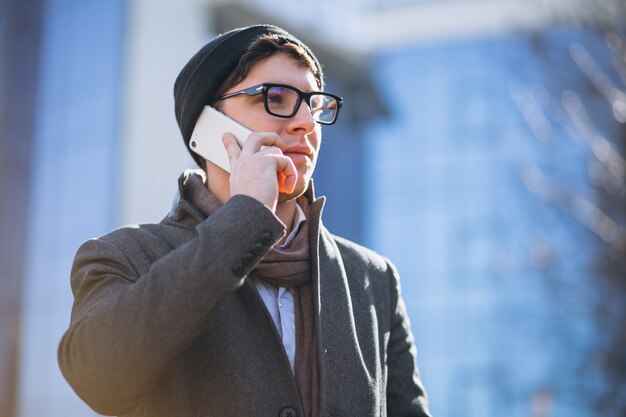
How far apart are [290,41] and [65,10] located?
3054cm

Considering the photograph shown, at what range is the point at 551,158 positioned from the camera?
15.5m

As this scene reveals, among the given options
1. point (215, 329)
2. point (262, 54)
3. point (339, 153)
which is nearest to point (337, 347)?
point (215, 329)

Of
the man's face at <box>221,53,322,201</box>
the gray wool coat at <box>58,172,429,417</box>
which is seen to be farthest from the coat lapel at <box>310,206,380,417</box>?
the man's face at <box>221,53,322,201</box>

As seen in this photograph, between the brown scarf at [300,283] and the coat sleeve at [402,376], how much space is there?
39 centimetres

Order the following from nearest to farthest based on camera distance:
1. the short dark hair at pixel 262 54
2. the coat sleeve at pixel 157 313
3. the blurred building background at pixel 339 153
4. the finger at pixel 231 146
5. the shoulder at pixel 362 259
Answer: the coat sleeve at pixel 157 313, the finger at pixel 231 146, the short dark hair at pixel 262 54, the shoulder at pixel 362 259, the blurred building background at pixel 339 153

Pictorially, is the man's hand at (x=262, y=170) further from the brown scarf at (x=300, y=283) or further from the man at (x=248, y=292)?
the brown scarf at (x=300, y=283)

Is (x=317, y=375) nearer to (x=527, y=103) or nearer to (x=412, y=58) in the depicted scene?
(x=527, y=103)

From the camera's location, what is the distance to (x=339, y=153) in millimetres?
37250

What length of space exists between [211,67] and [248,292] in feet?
2.12

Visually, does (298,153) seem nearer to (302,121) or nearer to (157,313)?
(302,121)

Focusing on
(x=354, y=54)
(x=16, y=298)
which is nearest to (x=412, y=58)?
(x=354, y=54)

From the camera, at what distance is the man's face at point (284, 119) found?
2.70 metres

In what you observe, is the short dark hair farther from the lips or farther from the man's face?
the lips

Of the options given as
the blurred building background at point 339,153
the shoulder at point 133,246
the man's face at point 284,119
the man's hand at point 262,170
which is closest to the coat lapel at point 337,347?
the man's face at point 284,119
